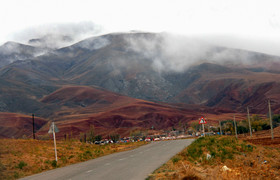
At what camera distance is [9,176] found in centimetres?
2214

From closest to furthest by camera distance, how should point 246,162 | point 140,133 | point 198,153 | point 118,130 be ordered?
1. point 246,162
2. point 198,153
3. point 140,133
4. point 118,130

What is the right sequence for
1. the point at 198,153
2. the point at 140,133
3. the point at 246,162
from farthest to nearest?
1. the point at 140,133
2. the point at 198,153
3. the point at 246,162

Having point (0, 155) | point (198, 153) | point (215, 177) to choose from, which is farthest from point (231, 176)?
point (0, 155)

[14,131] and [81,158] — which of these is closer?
[81,158]

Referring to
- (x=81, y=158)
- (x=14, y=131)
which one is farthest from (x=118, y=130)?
(x=81, y=158)

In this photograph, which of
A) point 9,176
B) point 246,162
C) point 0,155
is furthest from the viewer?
point 0,155

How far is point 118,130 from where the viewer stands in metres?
188

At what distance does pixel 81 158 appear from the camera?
3325 cm

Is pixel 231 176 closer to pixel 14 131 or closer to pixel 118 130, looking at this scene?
pixel 118 130

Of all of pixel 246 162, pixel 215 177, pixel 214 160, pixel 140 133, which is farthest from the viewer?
pixel 140 133

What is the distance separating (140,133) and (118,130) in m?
30.3

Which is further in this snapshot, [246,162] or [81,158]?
[81,158]

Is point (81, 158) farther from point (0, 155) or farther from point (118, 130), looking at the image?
point (118, 130)

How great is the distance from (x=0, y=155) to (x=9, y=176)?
11084 millimetres
